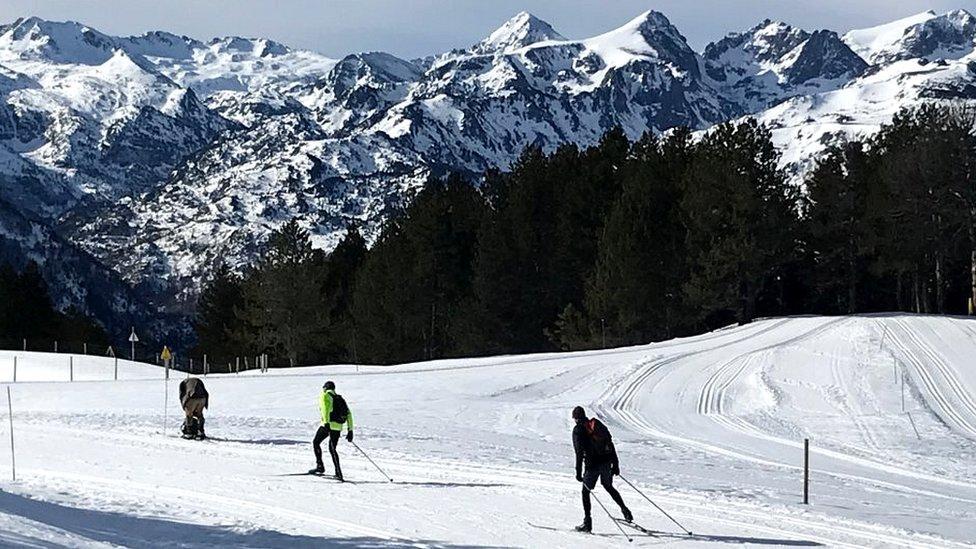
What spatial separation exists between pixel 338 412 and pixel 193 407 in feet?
23.2

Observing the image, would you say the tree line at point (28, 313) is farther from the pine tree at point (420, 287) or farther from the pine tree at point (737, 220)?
the pine tree at point (737, 220)

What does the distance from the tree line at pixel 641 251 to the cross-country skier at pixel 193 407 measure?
96.4ft

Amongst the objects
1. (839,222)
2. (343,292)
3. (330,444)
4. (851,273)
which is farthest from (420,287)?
(330,444)

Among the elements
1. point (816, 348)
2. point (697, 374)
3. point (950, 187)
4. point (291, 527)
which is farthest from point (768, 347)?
point (291, 527)

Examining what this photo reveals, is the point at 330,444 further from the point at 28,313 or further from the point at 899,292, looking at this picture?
the point at 28,313

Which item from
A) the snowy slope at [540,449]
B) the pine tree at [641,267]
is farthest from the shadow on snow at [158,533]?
the pine tree at [641,267]

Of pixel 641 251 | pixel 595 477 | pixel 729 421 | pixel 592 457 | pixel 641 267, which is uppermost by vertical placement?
pixel 641 251

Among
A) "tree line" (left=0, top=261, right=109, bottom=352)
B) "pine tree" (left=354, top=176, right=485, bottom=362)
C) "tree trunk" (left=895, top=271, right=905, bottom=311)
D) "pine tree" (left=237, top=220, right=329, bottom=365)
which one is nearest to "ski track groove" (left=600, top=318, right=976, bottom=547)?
"tree trunk" (left=895, top=271, right=905, bottom=311)

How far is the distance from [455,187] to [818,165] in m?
22.9

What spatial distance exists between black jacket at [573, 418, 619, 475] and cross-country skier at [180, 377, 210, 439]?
1334cm

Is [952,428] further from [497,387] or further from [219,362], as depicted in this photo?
[219,362]

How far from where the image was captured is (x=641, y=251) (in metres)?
53.1

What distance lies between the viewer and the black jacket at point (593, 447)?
15.7 metres

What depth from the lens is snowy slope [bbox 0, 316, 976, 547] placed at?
15.7 metres
